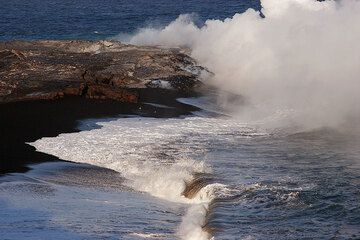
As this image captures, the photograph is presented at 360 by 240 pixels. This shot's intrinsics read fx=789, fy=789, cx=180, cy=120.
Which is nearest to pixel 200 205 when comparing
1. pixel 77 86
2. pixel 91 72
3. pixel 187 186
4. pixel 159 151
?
pixel 187 186

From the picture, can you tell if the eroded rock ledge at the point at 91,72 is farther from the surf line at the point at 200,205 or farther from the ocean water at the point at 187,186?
the surf line at the point at 200,205

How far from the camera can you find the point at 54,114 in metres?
41.2

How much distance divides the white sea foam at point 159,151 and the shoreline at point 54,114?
40.2 inches

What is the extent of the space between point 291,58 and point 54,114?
56.8 ft

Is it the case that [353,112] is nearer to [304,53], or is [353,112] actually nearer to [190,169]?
[304,53]

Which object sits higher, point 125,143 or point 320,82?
point 320,82

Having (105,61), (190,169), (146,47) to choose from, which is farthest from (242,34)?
(190,169)

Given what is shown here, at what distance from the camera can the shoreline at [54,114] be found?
34.6 m

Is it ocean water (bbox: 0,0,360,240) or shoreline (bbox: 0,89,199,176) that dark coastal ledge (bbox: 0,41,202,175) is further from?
ocean water (bbox: 0,0,360,240)

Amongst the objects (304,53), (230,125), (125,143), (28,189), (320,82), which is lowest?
(28,189)

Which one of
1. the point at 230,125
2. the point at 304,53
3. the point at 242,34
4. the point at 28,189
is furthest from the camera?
the point at 242,34

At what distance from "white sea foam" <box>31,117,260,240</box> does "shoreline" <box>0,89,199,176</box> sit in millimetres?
1022

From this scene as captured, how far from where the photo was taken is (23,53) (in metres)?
51.8

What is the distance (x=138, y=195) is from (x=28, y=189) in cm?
388
